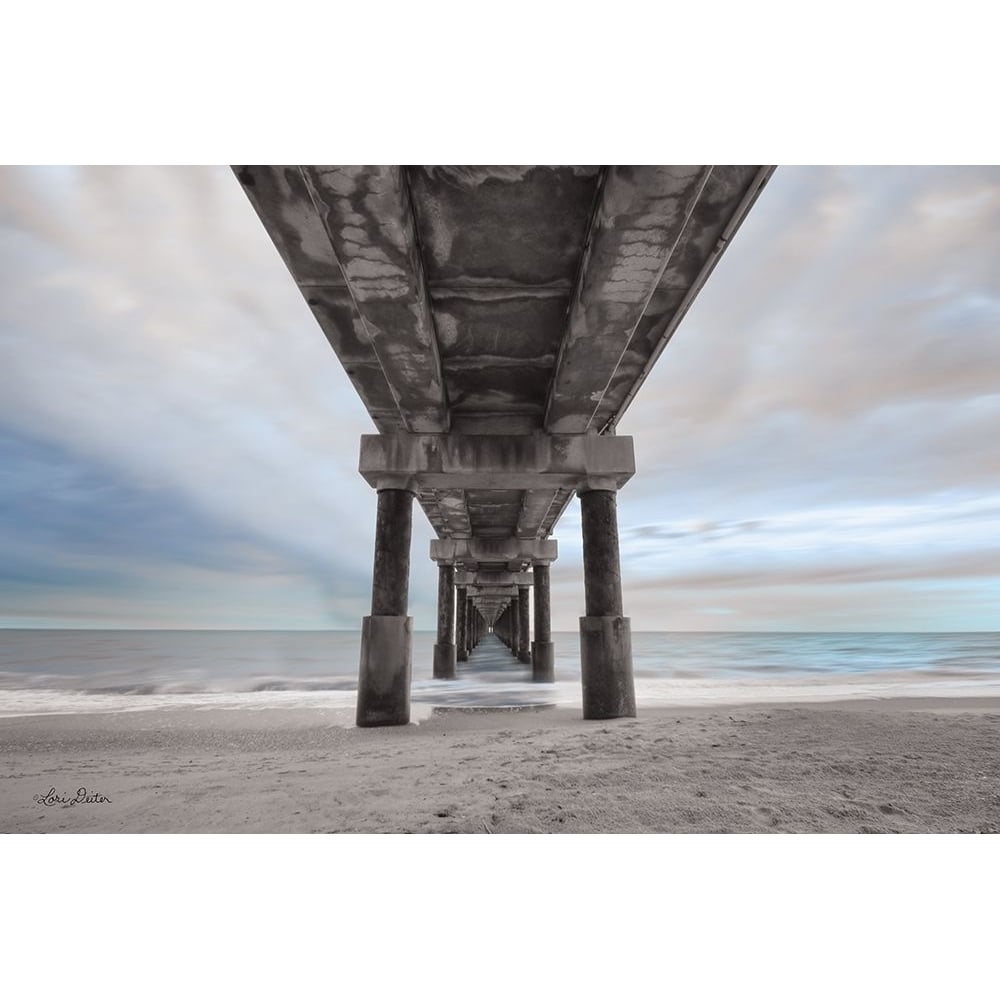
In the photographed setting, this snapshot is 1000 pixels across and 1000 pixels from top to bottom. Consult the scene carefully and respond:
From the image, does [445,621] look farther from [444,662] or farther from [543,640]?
[543,640]

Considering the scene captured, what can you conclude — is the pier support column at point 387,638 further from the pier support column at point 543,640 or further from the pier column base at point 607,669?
the pier support column at point 543,640

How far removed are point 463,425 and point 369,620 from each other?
11.0 ft

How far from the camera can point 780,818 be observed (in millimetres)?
3514

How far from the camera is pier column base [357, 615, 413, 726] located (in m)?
8.01

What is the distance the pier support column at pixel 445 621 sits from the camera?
65.2ft

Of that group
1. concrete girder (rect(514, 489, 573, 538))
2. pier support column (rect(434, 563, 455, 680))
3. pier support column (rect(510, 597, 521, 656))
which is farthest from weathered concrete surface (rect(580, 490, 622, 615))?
pier support column (rect(510, 597, 521, 656))

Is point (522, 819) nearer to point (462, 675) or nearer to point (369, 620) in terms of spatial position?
point (369, 620)

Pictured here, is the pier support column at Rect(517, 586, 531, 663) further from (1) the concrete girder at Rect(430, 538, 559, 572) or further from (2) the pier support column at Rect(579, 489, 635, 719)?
(2) the pier support column at Rect(579, 489, 635, 719)

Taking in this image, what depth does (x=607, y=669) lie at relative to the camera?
8.12 meters

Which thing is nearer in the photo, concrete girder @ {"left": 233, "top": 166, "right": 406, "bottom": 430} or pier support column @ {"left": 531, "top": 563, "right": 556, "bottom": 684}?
concrete girder @ {"left": 233, "top": 166, "right": 406, "bottom": 430}

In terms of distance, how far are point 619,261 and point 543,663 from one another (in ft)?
52.5

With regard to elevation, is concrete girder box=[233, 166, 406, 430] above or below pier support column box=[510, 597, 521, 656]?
above

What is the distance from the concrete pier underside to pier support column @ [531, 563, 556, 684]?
405 inches
